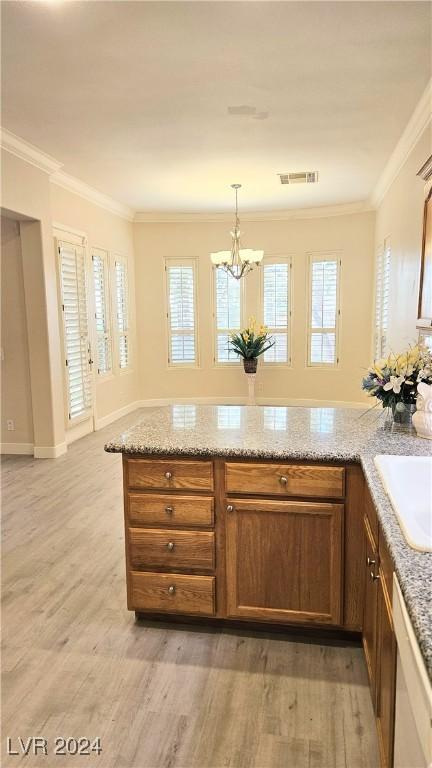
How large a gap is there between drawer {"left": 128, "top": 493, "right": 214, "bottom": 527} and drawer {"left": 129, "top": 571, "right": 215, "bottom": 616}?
0.85ft

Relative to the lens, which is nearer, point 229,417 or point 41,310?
point 229,417

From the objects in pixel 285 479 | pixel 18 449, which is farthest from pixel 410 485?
pixel 18 449

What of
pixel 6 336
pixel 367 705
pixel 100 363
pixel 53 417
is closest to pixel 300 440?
pixel 367 705

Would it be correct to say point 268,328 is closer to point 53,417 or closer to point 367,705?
point 53,417

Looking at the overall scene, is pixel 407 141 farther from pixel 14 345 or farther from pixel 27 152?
pixel 14 345

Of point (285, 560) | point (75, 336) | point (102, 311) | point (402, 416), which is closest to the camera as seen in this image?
point (285, 560)

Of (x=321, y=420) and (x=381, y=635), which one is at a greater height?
(x=321, y=420)

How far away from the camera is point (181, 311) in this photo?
7738 millimetres

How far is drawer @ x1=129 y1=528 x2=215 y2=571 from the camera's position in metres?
2.21

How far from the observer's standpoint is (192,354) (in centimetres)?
786

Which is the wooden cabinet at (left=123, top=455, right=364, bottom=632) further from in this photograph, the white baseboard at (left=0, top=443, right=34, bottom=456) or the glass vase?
the white baseboard at (left=0, top=443, right=34, bottom=456)

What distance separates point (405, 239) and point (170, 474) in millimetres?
3433

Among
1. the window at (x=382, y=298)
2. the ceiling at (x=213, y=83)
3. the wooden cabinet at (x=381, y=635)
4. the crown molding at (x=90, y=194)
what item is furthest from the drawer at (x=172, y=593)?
the crown molding at (x=90, y=194)

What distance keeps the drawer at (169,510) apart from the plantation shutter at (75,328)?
346 cm
